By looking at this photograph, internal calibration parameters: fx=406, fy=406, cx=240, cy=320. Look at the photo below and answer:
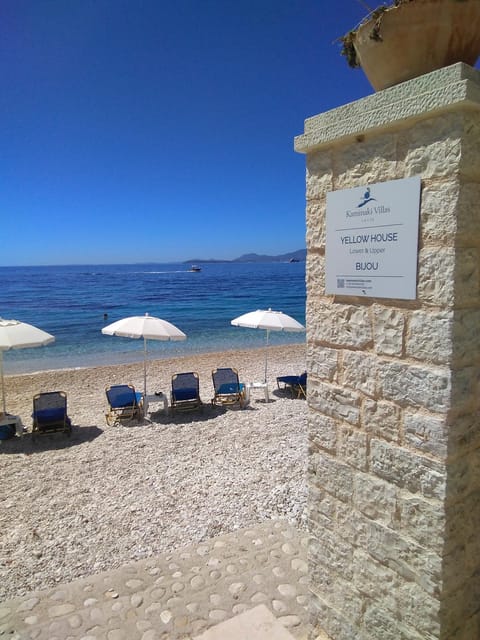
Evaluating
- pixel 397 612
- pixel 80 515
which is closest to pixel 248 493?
pixel 80 515

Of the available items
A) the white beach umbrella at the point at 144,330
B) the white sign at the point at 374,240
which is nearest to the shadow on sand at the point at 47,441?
the white beach umbrella at the point at 144,330

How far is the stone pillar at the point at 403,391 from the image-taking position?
1632mm

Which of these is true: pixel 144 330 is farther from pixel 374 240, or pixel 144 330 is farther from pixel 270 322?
pixel 374 240

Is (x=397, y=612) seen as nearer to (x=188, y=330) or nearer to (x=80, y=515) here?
(x=80, y=515)

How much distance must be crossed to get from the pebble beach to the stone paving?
350 mm

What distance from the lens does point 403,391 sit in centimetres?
184

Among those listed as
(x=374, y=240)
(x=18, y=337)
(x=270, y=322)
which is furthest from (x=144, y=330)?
(x=374, y=240)

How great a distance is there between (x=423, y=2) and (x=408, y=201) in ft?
2.65

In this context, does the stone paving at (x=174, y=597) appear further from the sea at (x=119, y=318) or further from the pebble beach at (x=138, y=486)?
the sea at (x=119, y=318)

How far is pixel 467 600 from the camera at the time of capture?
1.94 metres

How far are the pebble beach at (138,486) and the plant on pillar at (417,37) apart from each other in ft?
13.1

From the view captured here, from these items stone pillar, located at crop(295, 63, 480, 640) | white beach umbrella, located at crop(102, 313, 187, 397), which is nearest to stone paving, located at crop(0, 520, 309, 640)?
stone pillar, located at crop(295, 63, 480, 640)

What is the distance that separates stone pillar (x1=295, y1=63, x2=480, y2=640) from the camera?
163 centimetres

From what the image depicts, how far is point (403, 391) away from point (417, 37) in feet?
5.01
